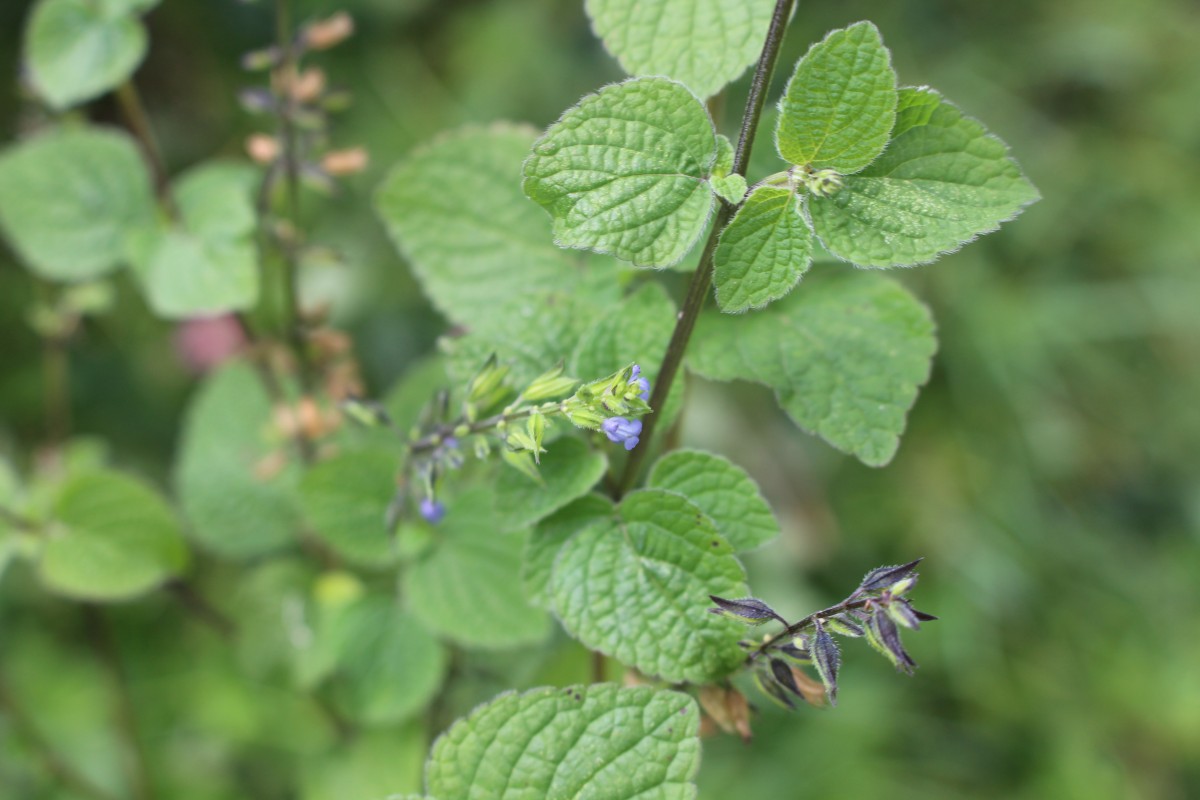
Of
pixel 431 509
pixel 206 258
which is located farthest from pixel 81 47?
pixel 431 509

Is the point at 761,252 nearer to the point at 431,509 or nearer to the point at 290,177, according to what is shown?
the point at 431,509

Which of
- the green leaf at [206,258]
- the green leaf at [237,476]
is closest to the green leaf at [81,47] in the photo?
the green leaf at [206,258]

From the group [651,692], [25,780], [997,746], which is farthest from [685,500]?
[997,746]

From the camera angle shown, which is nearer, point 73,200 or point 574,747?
point 574,747

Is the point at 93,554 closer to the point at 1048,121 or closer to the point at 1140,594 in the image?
the point at 1140,594

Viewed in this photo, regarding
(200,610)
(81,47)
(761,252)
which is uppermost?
(761,252)

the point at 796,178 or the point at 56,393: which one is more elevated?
the point at 796,178
